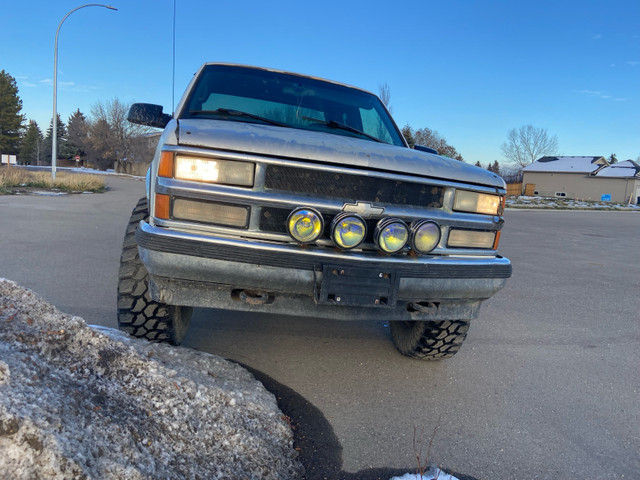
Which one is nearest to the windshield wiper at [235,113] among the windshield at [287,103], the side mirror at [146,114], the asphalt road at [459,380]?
the windshield at [287,103]

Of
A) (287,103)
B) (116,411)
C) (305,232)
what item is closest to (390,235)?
(305,232)

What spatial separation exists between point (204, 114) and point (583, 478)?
2.89 metres

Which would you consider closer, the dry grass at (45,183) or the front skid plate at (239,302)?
the front skid plate at (239,302)

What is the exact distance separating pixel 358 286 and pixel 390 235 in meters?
0.31

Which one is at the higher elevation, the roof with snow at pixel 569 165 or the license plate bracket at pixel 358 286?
the roof with snow at pixel 569 165

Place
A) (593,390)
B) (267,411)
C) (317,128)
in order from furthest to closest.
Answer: (317,128)
(593,390)
(267,411)

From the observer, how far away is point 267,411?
2.22m

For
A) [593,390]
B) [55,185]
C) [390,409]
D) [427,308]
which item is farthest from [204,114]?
[55,185]

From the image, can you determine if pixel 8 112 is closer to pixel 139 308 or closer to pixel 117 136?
pixel 117 136

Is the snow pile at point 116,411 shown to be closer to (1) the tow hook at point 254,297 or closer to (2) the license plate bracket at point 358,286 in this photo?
(1) the tow hook at point 254,297

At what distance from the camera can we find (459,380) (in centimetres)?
308

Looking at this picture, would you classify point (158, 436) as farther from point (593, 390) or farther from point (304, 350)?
point (593, 390)

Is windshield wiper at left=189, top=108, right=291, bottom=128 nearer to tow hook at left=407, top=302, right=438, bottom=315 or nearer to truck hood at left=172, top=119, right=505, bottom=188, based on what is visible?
truck hood at left=172, top=119, right=505, bottom=188

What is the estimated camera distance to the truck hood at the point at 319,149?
2.25 metres
